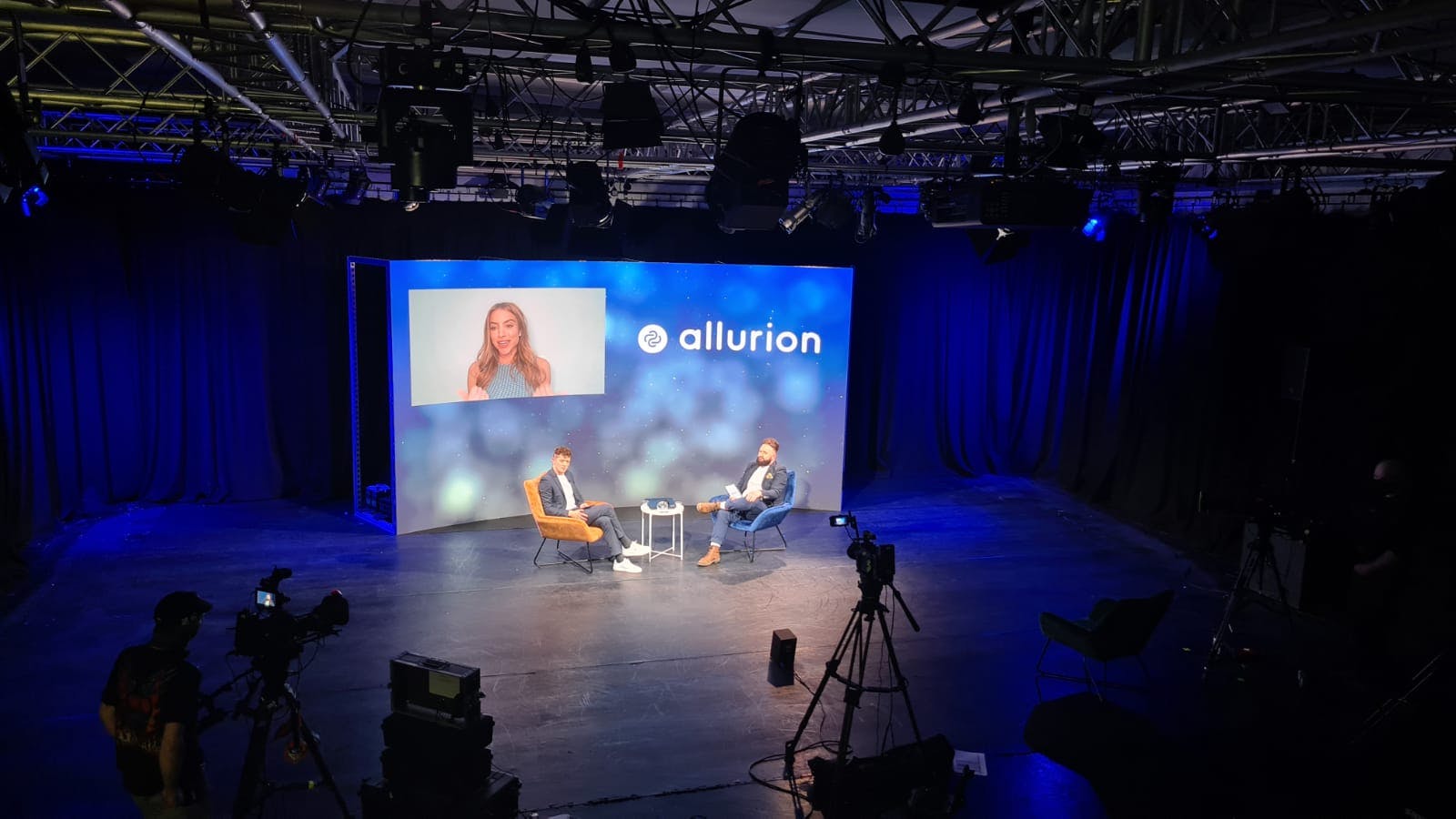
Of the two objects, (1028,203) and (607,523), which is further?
(607,523)

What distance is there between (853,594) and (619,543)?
2.12 m

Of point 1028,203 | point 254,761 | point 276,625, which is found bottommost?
point 254,761

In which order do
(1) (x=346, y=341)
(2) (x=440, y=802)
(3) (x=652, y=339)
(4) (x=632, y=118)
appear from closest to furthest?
(2) (x=440, y=802), (4) (x=632, y=118), (3) (x=652, y=339), (1) (x=346, y=341)

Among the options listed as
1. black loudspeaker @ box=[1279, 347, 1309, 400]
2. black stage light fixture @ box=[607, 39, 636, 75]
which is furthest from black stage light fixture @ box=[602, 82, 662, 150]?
black loudspeaker @ box=[1279, 347, 1309, 400]

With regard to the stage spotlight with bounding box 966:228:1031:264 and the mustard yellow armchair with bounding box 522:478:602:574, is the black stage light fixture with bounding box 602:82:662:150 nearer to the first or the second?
the stage spotlight with bounding box 966:228:1031:264

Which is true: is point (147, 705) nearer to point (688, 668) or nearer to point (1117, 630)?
point (688, 668)

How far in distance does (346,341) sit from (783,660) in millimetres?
6553

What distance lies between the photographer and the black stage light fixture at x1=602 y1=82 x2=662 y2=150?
4742 mm

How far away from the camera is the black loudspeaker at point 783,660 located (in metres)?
6.36

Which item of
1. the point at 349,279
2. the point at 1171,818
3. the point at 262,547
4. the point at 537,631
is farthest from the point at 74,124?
the point at 1171,818

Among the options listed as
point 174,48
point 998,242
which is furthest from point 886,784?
point 998,242

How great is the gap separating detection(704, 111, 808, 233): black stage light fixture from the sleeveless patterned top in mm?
4815

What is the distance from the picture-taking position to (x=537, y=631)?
7242 mm

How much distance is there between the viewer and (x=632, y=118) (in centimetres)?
473
